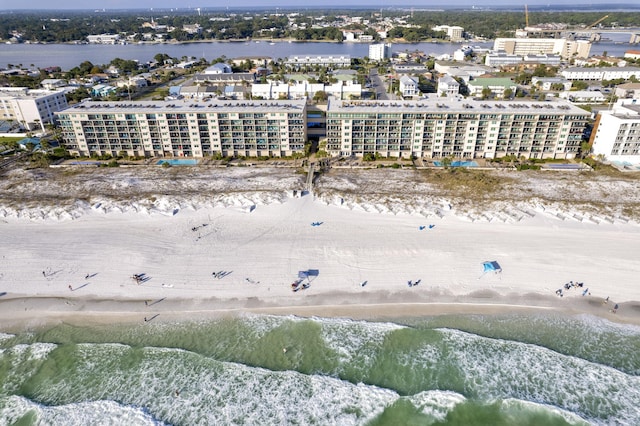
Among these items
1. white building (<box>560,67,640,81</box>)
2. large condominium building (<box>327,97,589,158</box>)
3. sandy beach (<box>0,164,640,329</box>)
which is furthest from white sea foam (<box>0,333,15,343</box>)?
white building (<box>560,67,640,81</box>)

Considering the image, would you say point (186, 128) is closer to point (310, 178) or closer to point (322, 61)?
point (310, 178)

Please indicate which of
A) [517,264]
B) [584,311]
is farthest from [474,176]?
[584,311]

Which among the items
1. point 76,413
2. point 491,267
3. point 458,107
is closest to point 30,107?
point 76,413

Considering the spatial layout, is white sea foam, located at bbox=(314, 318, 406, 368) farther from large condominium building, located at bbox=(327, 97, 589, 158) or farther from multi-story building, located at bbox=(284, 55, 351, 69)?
multi-story building, located at bbox=(284, 55, 351, 69)

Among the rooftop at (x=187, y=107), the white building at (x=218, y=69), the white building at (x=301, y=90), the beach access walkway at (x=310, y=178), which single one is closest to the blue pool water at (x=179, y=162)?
the rooftop at (x=187, y=107)

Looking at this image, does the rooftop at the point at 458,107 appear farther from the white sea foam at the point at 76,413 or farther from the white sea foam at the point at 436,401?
→ the white sea foam at the point at 76,413

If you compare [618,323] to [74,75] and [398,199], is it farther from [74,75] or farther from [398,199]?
[74,75]
